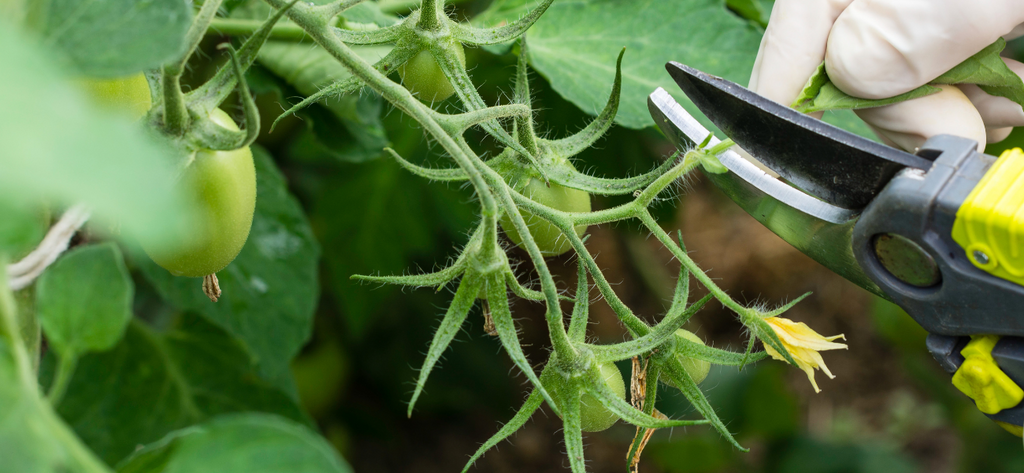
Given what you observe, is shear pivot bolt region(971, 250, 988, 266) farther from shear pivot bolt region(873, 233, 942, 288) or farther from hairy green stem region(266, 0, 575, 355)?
hairy green stem region(266, 0, 575, 355)

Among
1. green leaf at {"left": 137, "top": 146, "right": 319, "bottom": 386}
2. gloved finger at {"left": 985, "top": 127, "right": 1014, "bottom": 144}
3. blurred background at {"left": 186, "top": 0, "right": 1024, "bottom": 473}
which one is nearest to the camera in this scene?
gloved finger at {"left": 985, "top": 127, "right": 1014, "bottom": 144}

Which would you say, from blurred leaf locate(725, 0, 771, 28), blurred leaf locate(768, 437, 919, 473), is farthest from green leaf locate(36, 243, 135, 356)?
blurred leaf locate(768, 437, 919, 473)

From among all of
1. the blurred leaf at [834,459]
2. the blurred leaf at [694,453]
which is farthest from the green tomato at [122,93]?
the blurred leaf at [834,459]

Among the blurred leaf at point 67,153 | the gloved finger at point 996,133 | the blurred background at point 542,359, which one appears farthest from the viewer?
the blurred background at point 542,359

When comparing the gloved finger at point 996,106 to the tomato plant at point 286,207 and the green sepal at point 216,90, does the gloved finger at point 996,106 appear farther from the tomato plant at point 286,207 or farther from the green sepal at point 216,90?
the green sepal at point 216,90

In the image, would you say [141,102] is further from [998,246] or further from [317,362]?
[317,362]

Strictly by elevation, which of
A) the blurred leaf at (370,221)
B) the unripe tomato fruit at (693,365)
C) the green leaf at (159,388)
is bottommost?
the blurred leaf at (370,221)

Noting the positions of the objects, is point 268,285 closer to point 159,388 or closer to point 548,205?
point 159,388
